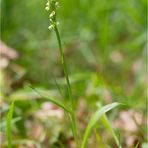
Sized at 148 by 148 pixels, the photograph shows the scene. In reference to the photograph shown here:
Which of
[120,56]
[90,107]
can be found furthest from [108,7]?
[90,107]

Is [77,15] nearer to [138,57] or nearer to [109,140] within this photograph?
[138,57]

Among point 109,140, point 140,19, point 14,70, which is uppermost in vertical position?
point 140,19

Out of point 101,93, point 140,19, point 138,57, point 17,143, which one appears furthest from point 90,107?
point 138,57

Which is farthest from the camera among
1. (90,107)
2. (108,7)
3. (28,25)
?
(28,25)

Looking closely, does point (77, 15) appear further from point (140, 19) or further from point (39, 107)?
point (39, 107)

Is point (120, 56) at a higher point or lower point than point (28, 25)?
lower

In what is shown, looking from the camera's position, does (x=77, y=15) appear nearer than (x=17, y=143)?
No

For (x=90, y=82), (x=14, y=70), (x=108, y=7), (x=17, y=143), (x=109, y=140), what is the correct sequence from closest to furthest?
(x=17, y=143) < (x=109, y=140) < (x=90, y=82) < (x=14, y=70) < (x=108, y=7)
